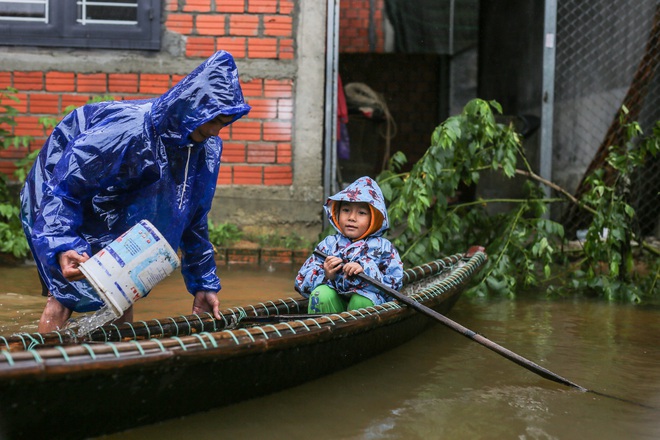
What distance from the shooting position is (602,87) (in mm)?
8422

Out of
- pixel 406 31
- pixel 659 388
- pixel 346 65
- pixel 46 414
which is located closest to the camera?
pixel 46 414

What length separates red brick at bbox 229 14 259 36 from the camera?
7.35m

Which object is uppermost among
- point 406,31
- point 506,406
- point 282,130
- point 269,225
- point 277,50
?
point 406,31

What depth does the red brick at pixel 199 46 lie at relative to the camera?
7328 mm

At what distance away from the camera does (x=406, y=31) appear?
11273mm

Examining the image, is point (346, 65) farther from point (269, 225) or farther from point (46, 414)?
point (46, 414)

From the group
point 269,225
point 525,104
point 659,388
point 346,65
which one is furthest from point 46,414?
point 346,65

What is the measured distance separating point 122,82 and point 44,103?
75cm

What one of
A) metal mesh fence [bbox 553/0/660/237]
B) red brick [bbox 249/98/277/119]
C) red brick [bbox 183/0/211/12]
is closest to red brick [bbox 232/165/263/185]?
red brick [bbox 249/98/277/119]

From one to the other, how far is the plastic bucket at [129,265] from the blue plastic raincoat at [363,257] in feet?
3.80

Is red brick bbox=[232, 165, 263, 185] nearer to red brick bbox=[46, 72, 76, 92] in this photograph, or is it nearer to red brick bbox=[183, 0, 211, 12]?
red brick bbox=[183, 0, 211, 12]

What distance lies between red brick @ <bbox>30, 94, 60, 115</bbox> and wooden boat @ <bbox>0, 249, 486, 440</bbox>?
4142 millimetres

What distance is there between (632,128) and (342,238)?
301 cm

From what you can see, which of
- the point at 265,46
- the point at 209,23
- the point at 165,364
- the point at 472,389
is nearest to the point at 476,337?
the point at 472,389
